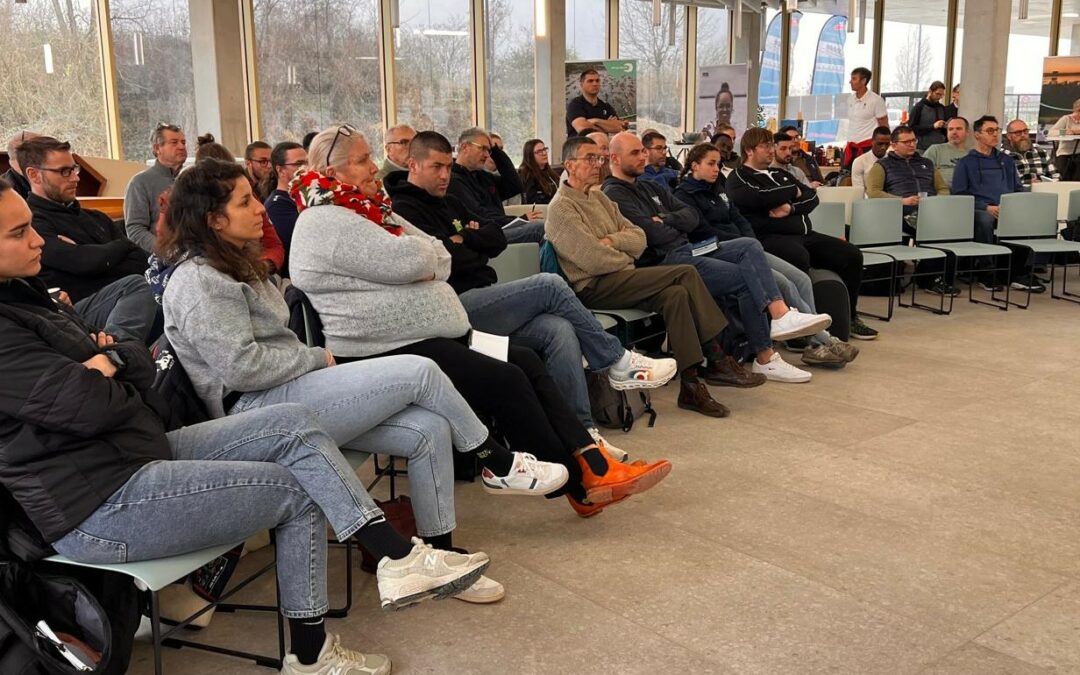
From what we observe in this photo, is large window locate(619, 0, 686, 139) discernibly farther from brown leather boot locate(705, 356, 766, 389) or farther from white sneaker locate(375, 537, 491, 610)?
white sneaker locate(375, 537, 491, 610)

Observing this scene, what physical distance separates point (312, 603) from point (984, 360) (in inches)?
Result: 174

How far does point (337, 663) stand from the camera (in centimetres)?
217

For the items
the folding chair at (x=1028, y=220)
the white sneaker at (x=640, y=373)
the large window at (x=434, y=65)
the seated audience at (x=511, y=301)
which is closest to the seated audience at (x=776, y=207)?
the folding chair at (x=1028, y=220)

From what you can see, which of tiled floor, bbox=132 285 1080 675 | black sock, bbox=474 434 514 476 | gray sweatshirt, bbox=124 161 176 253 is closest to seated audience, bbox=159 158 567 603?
black sock, bbox=474 434 514 476

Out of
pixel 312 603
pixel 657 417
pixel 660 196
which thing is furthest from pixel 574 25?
pixel 312 603

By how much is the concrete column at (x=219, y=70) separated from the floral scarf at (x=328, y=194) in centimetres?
747

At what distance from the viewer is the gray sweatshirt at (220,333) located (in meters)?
2.32

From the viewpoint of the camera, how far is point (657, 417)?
14.4ft

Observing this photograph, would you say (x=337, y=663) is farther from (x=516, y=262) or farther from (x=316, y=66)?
(x=316, y=66)

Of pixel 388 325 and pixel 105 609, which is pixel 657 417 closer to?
pixel 388 325

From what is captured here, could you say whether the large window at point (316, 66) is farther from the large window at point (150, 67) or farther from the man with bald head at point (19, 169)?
the man with bald head at point (19, 169)

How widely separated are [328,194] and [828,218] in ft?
14.1

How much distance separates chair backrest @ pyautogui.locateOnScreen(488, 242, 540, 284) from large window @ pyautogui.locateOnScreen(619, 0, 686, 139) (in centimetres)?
996

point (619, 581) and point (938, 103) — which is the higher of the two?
point (938, 103)
